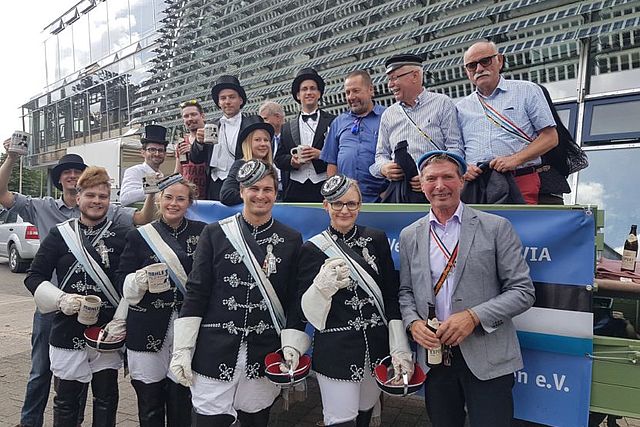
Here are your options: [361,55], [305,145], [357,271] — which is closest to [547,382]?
[357,271]

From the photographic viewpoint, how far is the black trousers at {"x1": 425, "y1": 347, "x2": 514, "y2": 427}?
83.4 inches

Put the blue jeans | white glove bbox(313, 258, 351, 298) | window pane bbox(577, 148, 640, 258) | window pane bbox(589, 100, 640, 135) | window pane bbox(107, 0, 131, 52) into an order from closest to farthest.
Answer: white glove bbox(313, 258, 351, 298)
the blue jeans
window pane bbox(577, 148, 640, 258)
window pane bbox(589, 100, 640, 135)
window pane bbox(107, 0, 131, 52)

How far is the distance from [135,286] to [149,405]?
2.44 feet

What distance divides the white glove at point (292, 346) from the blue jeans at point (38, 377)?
2.00 meters

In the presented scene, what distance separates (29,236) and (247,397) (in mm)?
12251

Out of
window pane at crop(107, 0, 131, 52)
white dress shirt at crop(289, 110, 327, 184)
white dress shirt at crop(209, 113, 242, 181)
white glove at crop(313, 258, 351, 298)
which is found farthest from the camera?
window pane at crop(107, 0, 131, 52)

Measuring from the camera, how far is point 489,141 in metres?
2.82

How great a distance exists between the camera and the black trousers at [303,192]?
397 centimetres

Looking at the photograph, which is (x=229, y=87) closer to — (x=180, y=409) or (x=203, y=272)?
Answer: (x=203, y=272)

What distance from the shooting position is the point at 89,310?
280cm

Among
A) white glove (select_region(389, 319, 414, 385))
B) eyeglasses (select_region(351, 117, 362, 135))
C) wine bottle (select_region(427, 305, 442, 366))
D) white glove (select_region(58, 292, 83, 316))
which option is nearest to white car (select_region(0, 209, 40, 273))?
white glove (select_region(58, 292, 83, 316))

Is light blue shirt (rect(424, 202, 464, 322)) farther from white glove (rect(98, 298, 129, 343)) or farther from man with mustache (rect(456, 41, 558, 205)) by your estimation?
white glove (rect(98, 298, 129, 343))

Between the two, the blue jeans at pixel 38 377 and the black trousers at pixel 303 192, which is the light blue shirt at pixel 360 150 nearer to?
the black trousers at pixel 303 192

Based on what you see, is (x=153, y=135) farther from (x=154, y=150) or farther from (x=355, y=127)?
(x=355, y=127)
